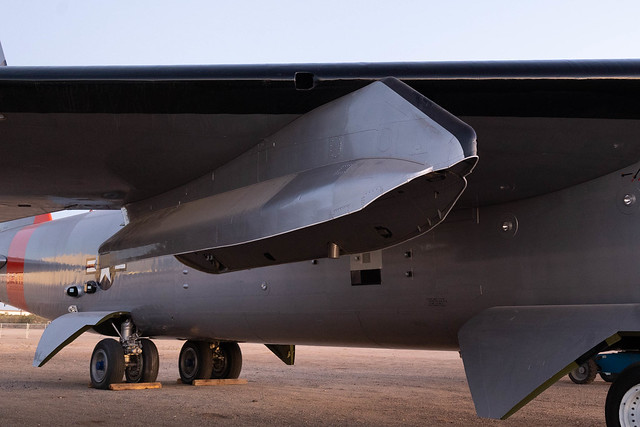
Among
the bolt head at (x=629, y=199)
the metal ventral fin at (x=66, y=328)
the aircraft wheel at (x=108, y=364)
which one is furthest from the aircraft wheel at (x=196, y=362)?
the bolt head at (x=629, y=199)

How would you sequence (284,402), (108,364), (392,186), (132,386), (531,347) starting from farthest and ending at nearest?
(132,386) < (108,364) < (284,402) < (531,347) < (392,186)

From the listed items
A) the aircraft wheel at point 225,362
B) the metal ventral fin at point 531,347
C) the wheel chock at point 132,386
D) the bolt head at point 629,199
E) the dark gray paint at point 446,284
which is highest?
the bolt head at point 629,199

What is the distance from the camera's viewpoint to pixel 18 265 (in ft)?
45.4

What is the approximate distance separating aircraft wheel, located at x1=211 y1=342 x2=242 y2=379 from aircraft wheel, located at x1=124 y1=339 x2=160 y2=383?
5.21 feet

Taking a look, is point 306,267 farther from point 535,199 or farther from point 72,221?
point 72,221

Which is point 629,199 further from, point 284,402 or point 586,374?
point 586,374

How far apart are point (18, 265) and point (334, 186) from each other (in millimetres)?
10841

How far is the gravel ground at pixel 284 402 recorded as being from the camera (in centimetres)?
887

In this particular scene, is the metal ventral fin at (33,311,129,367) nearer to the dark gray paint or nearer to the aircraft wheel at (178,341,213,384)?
the dark gray paint

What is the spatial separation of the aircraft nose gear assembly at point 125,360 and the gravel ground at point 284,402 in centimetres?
37

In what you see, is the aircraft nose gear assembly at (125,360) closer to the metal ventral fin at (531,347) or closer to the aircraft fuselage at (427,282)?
the aircraft fuselage at (427,282)

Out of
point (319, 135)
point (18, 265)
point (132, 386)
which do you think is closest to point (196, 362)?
point (132, 386)

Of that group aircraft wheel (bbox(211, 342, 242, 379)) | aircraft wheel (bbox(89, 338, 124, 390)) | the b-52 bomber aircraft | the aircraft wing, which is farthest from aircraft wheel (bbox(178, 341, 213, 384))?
the aircraft wing

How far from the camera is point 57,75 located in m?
5.37
